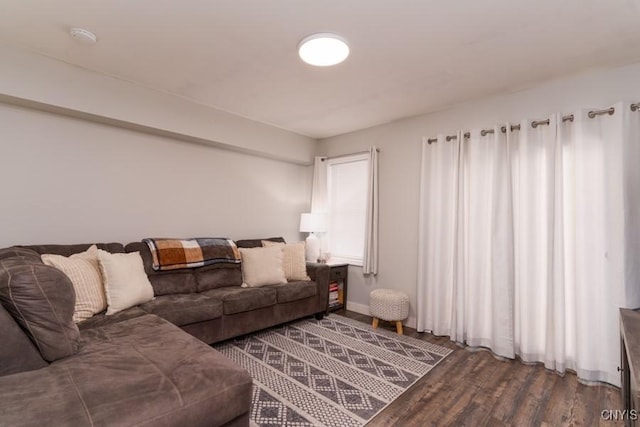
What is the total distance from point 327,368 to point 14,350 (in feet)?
6.30

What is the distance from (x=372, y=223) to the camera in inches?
152

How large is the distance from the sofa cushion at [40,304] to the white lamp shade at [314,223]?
2.93 m

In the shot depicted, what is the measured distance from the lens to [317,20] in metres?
1.93

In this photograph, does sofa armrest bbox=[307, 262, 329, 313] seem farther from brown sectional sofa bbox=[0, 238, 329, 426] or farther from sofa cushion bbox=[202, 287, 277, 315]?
brown sectional sofa bbox=[0, 238, 329, 426]

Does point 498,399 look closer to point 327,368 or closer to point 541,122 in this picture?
point 327,368

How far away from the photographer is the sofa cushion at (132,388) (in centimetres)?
108

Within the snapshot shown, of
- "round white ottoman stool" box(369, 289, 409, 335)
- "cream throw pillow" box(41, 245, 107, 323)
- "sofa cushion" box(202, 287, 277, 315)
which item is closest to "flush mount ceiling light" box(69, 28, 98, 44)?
"cream throw pillow" box(41, 245, 107, 323)

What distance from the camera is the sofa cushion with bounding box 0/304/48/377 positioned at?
1.30m

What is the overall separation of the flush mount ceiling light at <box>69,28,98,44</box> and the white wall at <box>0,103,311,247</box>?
34.0 inches

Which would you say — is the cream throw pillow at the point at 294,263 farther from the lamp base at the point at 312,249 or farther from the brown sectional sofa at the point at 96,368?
the brown sectional sofa at the point at 96,368

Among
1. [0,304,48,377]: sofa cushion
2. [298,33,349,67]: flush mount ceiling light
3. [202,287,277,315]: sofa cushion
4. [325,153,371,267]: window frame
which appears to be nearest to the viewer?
[0,304,48,377]: sofa cushion

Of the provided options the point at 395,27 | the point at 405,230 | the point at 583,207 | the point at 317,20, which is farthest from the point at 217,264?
the point at 583,207

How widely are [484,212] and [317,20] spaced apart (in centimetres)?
230

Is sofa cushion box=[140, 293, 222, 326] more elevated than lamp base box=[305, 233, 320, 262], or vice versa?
lamp base box=[305, 233, 320, 262]
